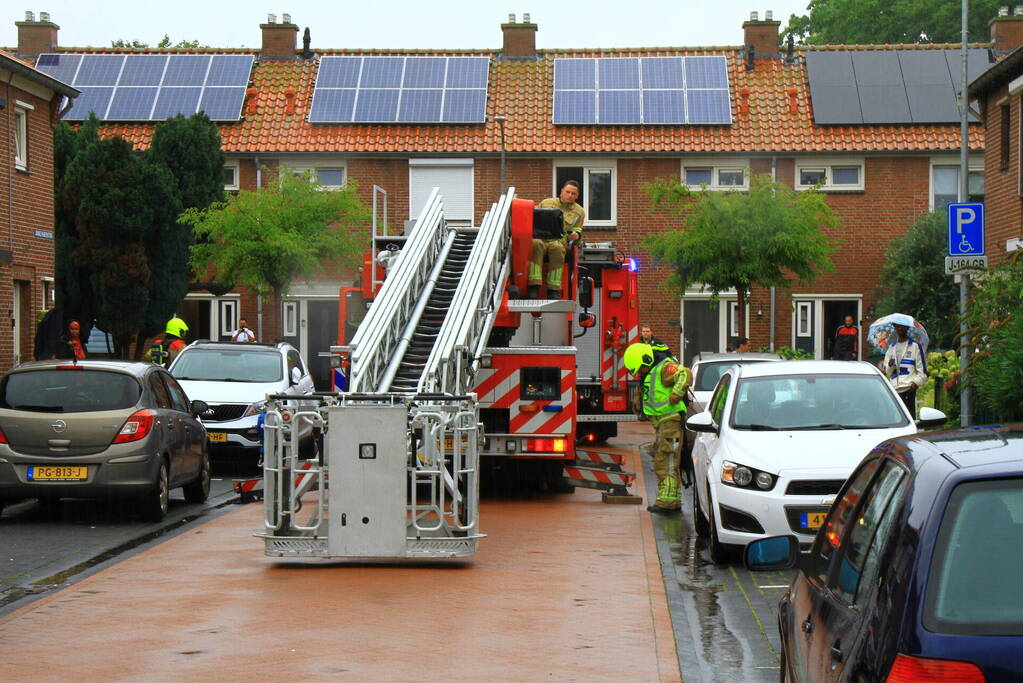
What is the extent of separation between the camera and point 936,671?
3336 mm

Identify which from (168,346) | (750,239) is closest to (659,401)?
(168,346)

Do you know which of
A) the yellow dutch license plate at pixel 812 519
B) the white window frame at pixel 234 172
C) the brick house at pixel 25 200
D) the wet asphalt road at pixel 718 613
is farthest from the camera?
the white window frame at pixel 234 172

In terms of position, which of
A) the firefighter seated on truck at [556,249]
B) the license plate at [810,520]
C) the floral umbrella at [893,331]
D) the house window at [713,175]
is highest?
the house window at [713,175]

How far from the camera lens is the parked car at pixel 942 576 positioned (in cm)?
338

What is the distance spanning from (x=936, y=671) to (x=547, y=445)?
12.1 meters

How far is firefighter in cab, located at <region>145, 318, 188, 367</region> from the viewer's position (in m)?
25.8

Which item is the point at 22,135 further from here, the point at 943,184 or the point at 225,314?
the point at 943,184

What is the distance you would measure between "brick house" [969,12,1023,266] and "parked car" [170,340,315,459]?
12.0 meters

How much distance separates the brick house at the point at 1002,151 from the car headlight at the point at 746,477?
1476cm

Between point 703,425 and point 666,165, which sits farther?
point 666,165

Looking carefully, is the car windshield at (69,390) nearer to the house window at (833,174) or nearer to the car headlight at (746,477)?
the car headlight at (746,477)

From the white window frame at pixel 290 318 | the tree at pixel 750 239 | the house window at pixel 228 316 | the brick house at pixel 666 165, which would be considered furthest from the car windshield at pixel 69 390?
the house window at pixel 228 316

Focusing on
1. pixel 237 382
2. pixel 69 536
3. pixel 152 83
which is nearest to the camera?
pixel 69 536

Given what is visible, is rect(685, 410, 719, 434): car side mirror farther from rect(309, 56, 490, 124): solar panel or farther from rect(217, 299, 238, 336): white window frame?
rect(217, 299, 238, 336): white window frame
